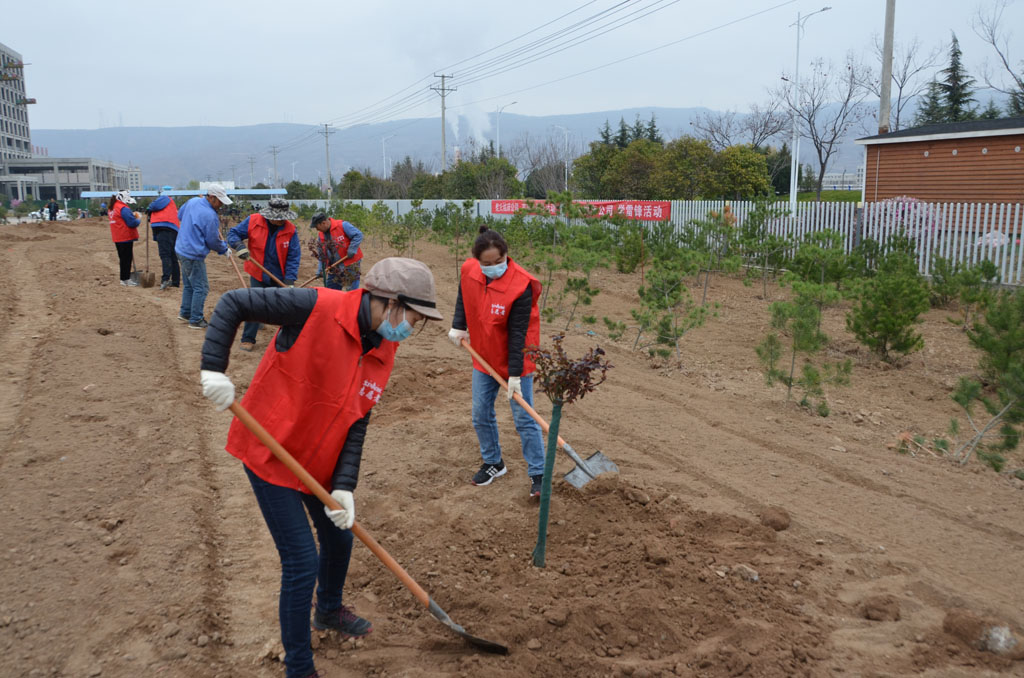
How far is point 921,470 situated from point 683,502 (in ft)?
6.24

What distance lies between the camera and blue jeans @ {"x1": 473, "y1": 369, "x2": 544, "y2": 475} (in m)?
4.48

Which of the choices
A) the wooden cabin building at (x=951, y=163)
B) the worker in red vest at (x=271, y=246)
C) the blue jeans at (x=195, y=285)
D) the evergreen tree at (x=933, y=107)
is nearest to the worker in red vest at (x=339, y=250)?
the worker in red vest at (x=271, y=246)

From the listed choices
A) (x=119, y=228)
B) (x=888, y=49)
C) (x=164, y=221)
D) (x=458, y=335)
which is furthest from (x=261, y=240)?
(x=888, y=49)

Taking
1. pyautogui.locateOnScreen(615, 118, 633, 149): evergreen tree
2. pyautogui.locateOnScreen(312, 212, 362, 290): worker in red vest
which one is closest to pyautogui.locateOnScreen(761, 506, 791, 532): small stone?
pyautogui.locateOnScreen(312, 212, 362, 290): worker in red vest

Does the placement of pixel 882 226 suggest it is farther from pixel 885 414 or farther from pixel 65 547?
pixel 65 547

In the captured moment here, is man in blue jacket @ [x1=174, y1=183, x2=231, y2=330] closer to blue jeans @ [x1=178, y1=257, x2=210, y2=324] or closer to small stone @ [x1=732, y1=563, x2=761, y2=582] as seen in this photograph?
blue jeans @ [x1=178, y1=257, x2=210, y2=324]

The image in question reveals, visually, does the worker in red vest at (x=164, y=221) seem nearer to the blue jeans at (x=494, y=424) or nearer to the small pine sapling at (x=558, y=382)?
the blue jeans at (x=494, y=424)

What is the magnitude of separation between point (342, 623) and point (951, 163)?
19909 mm

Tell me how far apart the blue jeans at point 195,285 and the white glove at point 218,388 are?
247 inches

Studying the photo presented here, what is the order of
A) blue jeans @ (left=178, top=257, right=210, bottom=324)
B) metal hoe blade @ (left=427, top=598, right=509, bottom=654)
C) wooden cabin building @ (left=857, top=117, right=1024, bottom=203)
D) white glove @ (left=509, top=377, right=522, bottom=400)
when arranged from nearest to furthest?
1. metal hoe blade @ (left=427, top=598, right=509, bottom=654)
2. white glove @ (left=509, top=377, right=522, bottom=400)
3. blue jeans @ (left=178, top=257, right=210, bottom=324)
4. wooden cabin building @ (left=857, top=117, right=1024, bottom=203)

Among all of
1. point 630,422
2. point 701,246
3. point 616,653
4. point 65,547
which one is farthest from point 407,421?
point 701,246

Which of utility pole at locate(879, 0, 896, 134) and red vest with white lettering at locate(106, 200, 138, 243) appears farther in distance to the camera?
utility pole at locate(879, 0, 896, 134)

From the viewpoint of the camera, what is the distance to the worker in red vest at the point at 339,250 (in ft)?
27.6

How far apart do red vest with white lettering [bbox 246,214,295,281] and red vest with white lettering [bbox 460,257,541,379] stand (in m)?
3.46
